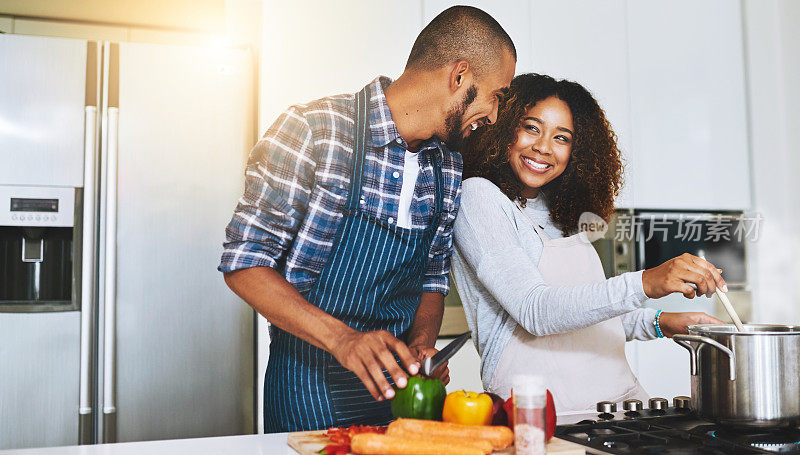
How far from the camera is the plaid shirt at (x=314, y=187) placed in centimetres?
125

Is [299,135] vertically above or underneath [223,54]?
underneath

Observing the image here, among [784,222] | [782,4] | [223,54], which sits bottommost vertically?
[784,222]

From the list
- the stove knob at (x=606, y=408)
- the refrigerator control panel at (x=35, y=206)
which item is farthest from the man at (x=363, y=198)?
the refrigerator control panel at (x=35, y=206)

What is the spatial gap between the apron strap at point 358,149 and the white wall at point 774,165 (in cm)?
213

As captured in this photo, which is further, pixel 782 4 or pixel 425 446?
pixel 782 4

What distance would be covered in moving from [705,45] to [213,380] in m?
2.35

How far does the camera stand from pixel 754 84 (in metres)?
2.89

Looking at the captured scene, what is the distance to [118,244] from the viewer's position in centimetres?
218

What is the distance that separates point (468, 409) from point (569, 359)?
0.49m

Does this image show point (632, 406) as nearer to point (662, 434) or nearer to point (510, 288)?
point (662, 434)

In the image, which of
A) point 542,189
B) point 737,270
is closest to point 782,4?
point 737,270

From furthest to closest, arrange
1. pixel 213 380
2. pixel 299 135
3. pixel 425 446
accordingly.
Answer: pixel 213 380, pixel 299 135, pixel 425 446

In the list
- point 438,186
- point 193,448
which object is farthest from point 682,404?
point 193,448

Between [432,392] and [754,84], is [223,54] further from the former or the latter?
[754,84]
